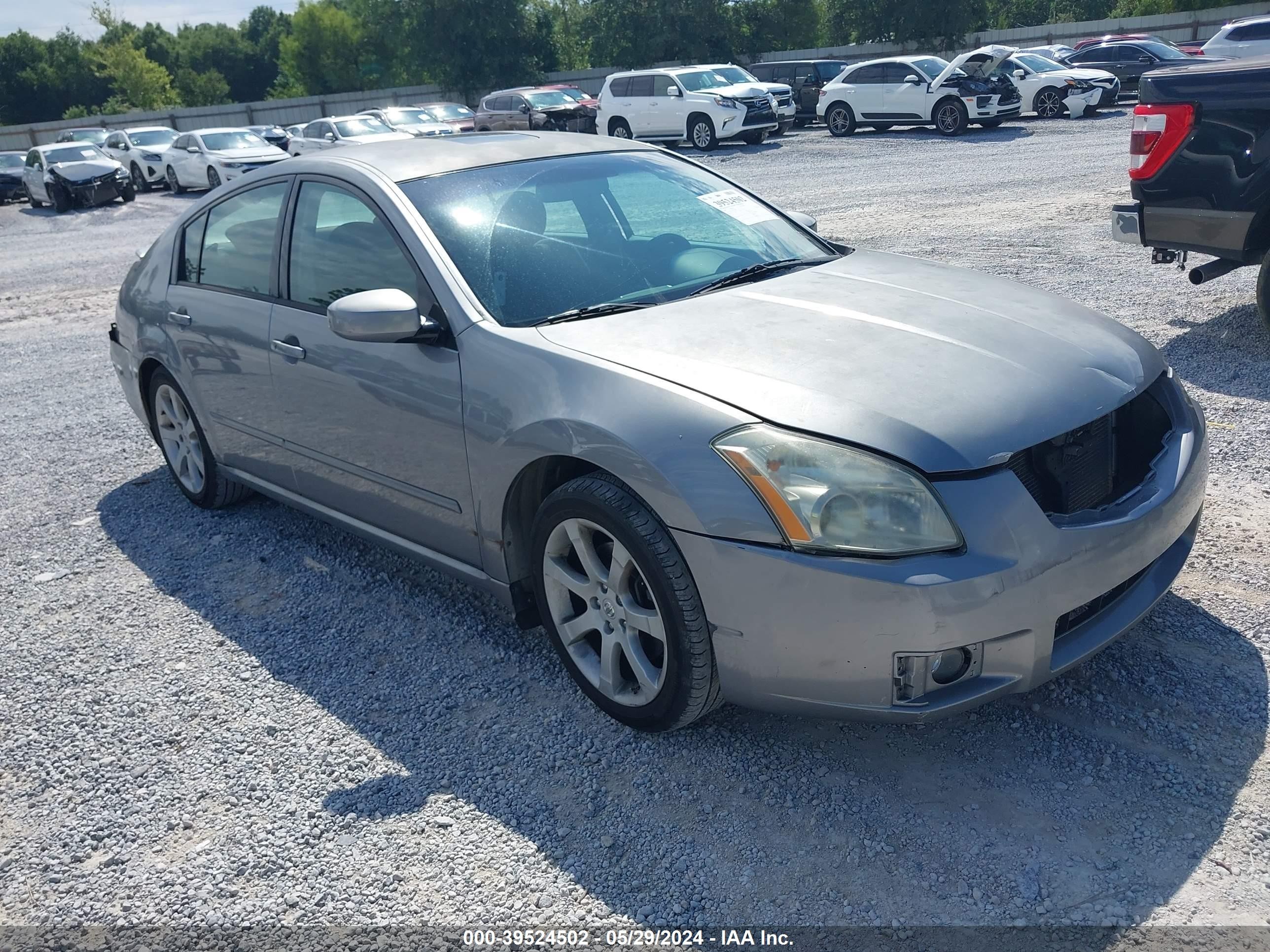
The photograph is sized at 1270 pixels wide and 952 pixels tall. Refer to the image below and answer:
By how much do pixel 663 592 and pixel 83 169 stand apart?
87.0 ft

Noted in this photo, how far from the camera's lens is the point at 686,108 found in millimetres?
23594

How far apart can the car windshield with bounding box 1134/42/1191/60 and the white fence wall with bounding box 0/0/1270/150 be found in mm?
11775

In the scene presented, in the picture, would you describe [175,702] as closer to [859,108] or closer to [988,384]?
[988,384]

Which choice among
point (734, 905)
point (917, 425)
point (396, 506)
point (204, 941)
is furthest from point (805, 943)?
point (396, 506)

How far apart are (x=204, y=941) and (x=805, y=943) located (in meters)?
1.43

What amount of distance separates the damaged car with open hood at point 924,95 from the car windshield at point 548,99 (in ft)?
22.5

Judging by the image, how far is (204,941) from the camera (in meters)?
2.55

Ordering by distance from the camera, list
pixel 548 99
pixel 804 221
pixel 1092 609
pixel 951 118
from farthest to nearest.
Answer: pixel 548 99 < pixel 951 118 < pixel 804 221 < pixel 1092 609

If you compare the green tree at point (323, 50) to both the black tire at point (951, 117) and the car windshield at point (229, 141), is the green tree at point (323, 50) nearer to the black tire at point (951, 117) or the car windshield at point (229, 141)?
the car windshield at point (229, 141)

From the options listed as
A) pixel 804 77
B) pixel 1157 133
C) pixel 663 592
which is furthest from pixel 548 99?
pixel 663 592

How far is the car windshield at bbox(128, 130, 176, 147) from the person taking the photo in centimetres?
2785

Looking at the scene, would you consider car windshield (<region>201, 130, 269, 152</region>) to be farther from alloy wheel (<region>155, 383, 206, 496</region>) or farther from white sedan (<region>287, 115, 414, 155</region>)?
alloy wheel (<region>155, 383, 206, 496</region>)

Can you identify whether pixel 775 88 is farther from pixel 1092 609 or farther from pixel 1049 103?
pixel 1092 609

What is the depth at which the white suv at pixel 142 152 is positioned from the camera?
88.5 feet
